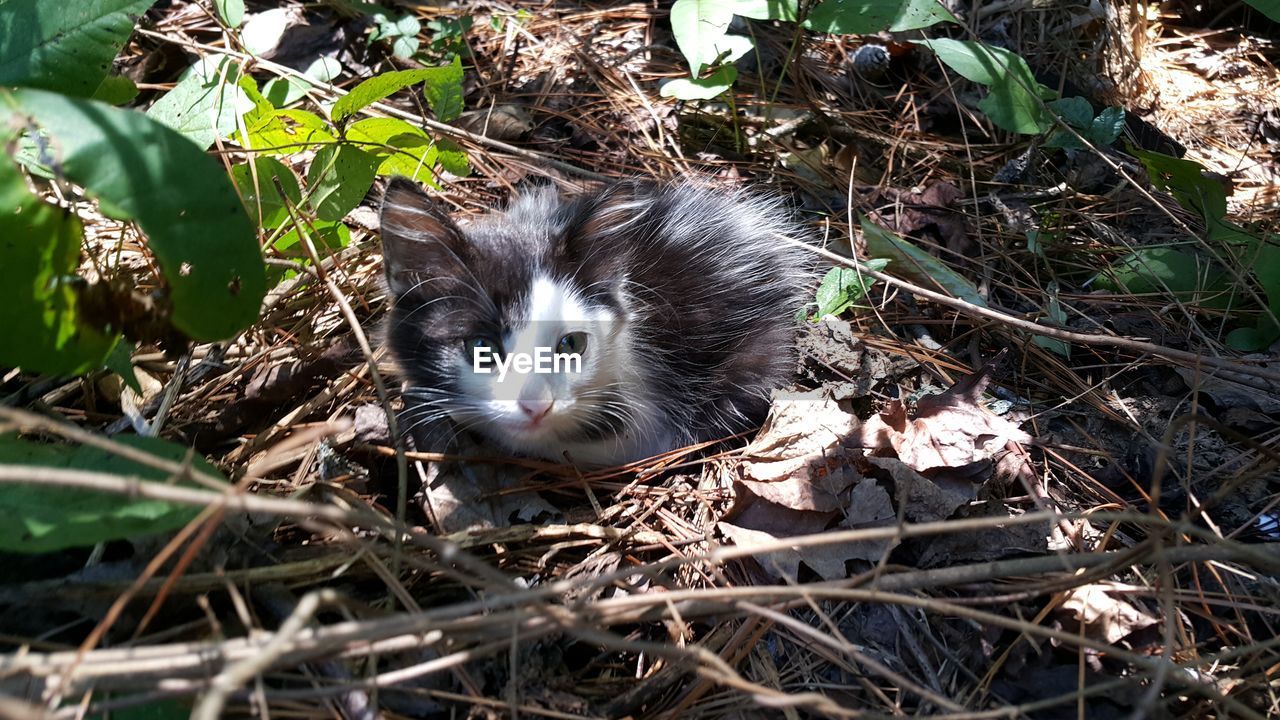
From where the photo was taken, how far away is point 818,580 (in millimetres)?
1854

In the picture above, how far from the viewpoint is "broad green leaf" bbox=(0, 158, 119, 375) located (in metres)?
1.44

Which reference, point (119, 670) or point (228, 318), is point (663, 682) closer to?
point (119, 670)

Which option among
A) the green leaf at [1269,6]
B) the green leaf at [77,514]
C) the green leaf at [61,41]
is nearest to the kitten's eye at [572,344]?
the green leaf at [77,514]

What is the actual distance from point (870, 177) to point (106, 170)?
2.42m

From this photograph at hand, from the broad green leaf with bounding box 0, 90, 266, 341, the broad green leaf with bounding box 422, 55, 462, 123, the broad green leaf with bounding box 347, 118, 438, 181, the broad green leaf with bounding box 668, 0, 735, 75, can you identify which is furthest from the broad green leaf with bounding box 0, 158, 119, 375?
the broad green leaf with bounding box 668, 0, 735, 75

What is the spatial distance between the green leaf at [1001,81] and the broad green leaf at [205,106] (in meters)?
2.01

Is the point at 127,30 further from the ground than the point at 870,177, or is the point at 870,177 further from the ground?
the point at 127,30

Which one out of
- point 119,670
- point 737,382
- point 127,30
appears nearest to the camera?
point 119,670

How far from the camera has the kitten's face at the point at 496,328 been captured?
2.07 meters

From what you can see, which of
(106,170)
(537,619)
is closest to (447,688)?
(537,619)

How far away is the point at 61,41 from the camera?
1771mm

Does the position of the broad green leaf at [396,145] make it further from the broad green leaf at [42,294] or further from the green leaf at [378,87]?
the broad green leaf at [42,294]

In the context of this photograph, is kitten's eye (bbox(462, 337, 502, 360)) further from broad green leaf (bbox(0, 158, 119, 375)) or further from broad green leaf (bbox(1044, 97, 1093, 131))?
broad green leaf (bbox(1044, 97, 1093, 131))

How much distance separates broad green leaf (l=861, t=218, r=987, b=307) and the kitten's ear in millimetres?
1305
